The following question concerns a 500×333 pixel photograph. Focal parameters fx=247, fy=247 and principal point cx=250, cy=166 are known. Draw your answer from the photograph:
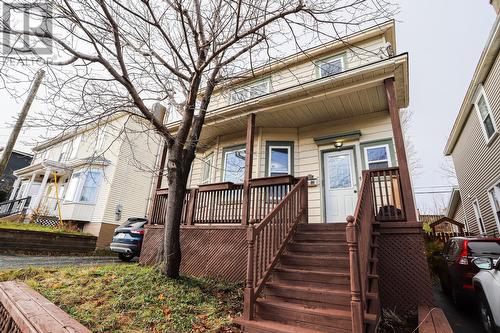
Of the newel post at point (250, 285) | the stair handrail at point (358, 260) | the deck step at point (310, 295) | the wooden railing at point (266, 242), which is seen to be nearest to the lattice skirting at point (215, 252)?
the wooden railing at point (266, 242)

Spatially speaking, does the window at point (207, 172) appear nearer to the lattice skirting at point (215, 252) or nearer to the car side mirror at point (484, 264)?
the lattice skirting at point (215, 252)

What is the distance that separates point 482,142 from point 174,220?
11955 millimetres

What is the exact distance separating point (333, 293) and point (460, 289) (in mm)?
3375

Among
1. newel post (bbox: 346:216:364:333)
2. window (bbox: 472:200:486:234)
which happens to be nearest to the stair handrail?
newel post (bbox: 346:216:364:333)

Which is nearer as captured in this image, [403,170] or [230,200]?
[403,170]

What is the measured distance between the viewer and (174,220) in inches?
210

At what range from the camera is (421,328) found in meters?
3.24

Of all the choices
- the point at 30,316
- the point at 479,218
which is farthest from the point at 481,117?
the point at 30,316

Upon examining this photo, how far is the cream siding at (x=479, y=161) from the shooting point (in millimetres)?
8227

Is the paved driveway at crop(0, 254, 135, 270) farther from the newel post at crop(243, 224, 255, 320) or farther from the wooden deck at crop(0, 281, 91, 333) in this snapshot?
the newel post at crop(243, 224, 255, 320)

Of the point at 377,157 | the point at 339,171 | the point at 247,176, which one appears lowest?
the point at 247,176

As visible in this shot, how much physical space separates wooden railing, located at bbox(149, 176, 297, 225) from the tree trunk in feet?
4.79

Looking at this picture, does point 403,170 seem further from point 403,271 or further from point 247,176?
point 247,176

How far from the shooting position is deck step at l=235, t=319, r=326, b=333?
3.24m
